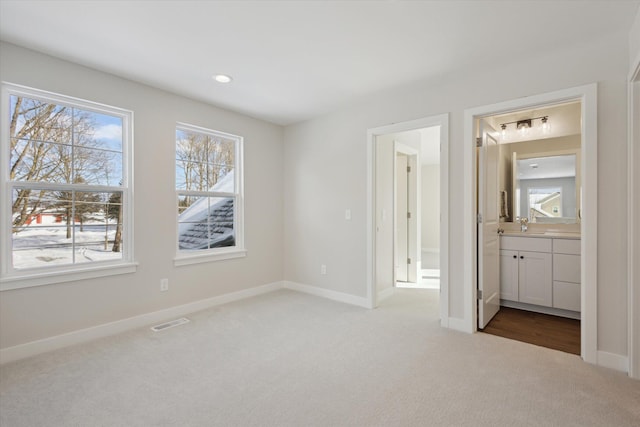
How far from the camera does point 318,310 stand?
3600 millimetres

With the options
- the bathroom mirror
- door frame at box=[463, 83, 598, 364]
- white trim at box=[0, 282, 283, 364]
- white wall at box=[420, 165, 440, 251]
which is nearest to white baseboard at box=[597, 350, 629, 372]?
door frame at box=[463, 83, 598, 364]

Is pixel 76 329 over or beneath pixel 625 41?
beneath

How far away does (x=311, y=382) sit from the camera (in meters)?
2.10

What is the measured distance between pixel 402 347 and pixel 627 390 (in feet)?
4.70

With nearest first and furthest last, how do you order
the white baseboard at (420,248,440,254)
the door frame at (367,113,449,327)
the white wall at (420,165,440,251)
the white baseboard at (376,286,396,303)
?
the door frame at (367,113,449,327) < the white baseboard at (376,286,396,303) < the white baseboard at (420,248,440,254) < the white wall at (420,165,440,251)

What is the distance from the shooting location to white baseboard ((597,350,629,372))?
7.36ft

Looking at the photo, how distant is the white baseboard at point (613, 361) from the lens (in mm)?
2242

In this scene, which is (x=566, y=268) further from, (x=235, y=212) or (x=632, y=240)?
(x=235, y=212)

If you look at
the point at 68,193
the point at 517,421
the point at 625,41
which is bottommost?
the point at 517,421

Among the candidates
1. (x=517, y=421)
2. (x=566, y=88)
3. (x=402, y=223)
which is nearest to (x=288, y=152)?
(x=402, y=223)

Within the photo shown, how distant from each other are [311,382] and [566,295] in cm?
311

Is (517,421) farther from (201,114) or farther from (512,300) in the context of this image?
(201,114)

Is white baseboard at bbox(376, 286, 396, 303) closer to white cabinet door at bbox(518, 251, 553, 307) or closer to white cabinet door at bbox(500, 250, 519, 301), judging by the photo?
white cabinet door at bbox(500, 250, 519, 301)

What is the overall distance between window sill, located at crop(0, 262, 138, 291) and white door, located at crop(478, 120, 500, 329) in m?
3.42
